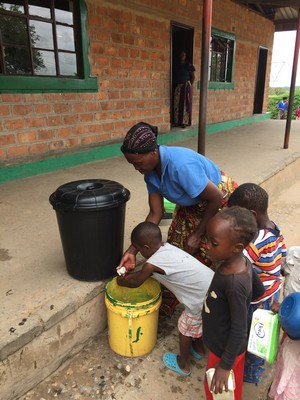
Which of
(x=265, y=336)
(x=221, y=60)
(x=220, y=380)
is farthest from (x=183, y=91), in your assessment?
(x=220, y=380)

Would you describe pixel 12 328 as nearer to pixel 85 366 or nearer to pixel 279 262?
pixel 85 366

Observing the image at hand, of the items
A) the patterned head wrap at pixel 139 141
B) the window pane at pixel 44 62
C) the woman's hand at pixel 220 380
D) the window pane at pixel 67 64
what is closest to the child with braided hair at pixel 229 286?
the woman's hand at pixel 220 380

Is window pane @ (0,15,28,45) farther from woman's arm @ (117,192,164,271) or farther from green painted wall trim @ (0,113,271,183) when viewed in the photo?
woman's arm @ (117,192,164,271)

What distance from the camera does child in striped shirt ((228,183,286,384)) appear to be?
1805 mm

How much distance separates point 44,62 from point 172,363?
160 inches

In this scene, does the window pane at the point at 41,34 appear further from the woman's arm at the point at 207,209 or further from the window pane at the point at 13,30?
the woman's arm at the point at 207,209

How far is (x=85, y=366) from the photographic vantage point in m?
2.12

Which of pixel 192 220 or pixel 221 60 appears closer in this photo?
pixel 192 220

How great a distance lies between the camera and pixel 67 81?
4730 mm

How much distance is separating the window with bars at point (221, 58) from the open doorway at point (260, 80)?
7.47 feet

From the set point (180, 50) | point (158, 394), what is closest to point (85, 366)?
point (158, 394)

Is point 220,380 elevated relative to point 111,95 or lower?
lower

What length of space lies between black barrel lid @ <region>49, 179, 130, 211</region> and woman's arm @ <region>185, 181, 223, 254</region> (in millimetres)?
513

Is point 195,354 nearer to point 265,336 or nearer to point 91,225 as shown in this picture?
point 265,336
